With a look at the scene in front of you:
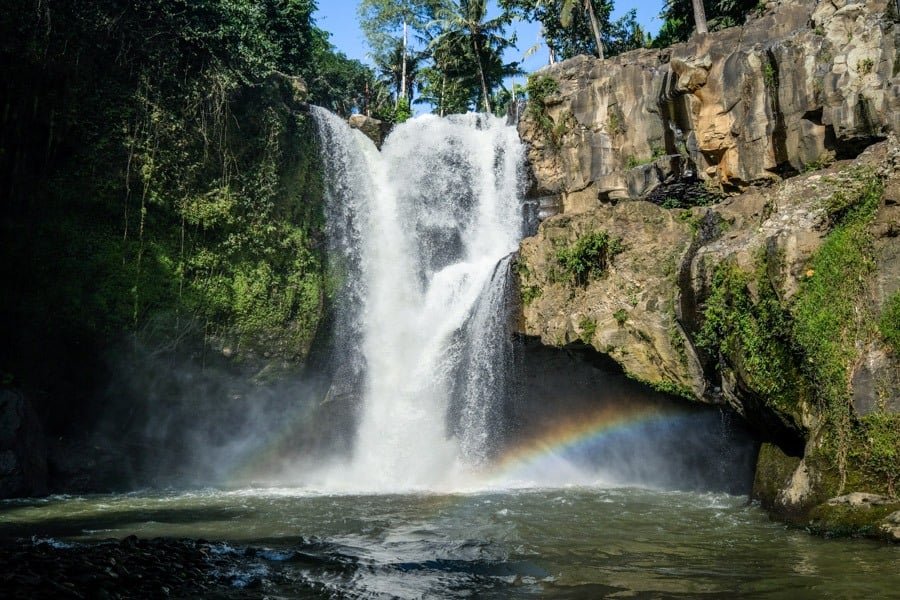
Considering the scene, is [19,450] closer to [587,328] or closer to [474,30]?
[587,328]

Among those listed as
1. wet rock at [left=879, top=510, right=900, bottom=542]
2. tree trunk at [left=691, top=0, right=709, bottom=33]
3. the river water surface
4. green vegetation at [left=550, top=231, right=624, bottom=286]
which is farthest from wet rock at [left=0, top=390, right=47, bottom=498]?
tree trunk at [left=691, top=0, right=709, bottom=33]

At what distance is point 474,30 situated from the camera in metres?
36.8

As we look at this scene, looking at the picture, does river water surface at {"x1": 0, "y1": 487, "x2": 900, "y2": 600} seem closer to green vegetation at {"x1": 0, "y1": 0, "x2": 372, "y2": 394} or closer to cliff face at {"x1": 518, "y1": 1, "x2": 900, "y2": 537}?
cliff face at {"x1": 518, "y1": 1, "x2": 900, "y2": 537}

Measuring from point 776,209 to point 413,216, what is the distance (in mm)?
12904

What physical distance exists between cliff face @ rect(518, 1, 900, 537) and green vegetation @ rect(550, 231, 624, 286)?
0.12 feet

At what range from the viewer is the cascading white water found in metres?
18.8

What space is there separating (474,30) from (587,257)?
23.6 meters

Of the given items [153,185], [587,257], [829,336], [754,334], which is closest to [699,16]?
[587,257]

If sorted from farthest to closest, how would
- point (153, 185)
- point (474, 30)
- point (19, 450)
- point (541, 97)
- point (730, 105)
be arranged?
point (474, 30)
point (541, 97)
point (153, 185)
point (730, 105)
point (19, 450)

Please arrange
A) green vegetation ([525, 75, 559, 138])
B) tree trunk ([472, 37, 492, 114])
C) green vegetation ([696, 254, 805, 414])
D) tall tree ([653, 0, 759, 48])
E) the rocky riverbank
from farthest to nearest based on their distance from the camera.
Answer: tree trunk ([472, 37, 492, 114]), tall tree ([653, 0, 759, 48]), green vegetation ([525, 75, 559, 138]), green vegetation ([696, 254, 805, 414]), the rocky riverbank

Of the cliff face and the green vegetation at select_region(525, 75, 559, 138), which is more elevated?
the green vegetation at select_region(525, 75, 559, 138)

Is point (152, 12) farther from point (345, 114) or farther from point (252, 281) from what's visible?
point (345, 114)

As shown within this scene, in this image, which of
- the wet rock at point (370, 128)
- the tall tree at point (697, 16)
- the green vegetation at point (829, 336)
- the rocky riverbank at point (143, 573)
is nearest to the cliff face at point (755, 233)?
the green vegetation at point (829, 336)

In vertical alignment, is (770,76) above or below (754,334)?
above
